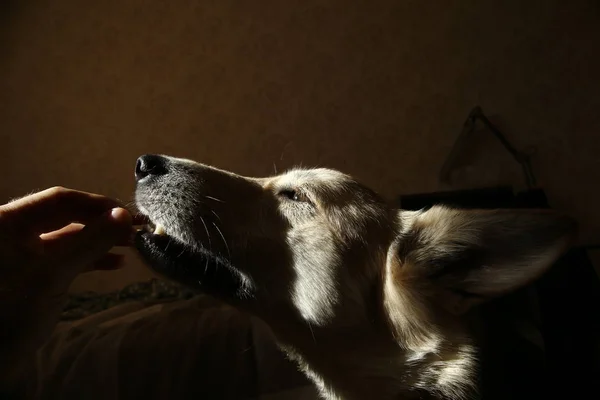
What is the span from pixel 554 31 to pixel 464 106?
621 mm

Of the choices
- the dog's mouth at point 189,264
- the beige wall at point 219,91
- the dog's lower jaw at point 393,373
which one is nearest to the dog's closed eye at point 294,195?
the dog's mouth at point 189,264

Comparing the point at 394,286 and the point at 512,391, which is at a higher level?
the point at 394,286

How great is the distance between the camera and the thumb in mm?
875

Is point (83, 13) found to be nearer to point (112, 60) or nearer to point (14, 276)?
point (112, 60)

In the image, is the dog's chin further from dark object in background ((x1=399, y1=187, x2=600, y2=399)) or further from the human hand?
dark object in background ((x1=399, y1=187, x2=600, y2=399))

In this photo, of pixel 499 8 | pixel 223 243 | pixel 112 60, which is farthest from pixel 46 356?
pixel 499 8

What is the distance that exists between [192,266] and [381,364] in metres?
0.48

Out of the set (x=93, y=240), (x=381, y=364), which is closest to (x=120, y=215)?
(x=93, y=240)

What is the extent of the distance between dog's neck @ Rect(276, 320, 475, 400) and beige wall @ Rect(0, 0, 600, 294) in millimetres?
1715

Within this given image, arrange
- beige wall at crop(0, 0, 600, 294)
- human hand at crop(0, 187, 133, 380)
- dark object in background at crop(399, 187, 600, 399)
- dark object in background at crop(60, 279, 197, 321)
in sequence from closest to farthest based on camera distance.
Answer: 1. human hand at crop(0, 187, 133, 380)
2. dark object in background at crop(399, 187, 600, 399)
3. dark object in background at crop(60, 279, 197, 321)
4. beige wall at crop(0, 0, 600, 294)

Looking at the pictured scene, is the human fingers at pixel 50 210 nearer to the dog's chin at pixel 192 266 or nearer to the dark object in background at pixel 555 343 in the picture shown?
the dog's chin at pixel 192 266

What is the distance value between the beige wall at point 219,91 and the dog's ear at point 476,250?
63.3 inches

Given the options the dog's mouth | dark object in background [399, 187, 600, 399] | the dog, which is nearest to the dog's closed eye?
the dog

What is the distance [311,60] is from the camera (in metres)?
2.69
